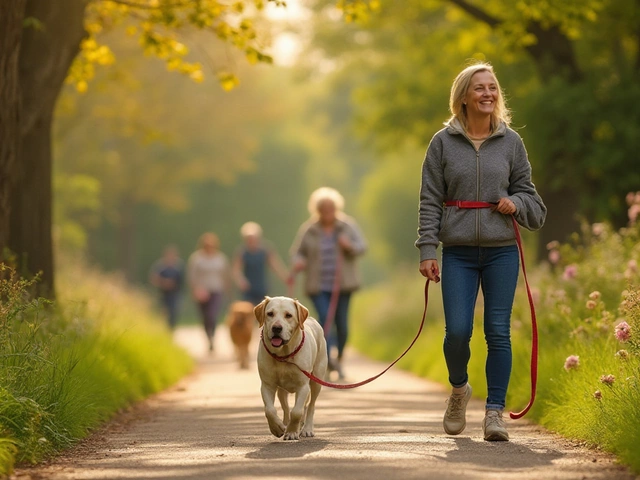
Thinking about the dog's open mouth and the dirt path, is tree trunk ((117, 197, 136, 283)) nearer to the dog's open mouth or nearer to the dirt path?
the dirt path

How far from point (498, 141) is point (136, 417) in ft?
13.3

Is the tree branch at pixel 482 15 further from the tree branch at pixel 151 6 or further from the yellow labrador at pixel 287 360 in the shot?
the yellow labrador at pixel 287 360

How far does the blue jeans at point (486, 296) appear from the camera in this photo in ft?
25.6

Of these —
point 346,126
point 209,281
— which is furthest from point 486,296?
point 346,126

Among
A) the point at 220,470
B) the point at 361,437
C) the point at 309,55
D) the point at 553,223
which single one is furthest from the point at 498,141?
the point at 309,55

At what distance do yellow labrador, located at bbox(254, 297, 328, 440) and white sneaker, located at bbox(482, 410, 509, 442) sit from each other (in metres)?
1.15

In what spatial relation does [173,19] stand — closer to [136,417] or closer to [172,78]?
[136,417]

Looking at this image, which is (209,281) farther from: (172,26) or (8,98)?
(8,98)

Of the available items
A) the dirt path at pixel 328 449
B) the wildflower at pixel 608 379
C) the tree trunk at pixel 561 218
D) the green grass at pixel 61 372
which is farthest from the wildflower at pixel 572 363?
the tree trunk at pixel 561 218

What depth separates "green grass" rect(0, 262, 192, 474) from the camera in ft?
23.6

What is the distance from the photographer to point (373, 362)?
1933cm

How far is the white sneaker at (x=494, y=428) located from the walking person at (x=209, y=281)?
13698 mm

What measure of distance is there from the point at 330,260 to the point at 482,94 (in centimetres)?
677

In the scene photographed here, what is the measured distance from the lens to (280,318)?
8.21 m
